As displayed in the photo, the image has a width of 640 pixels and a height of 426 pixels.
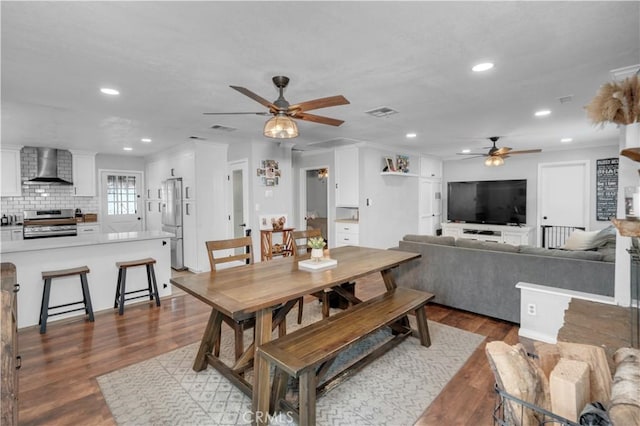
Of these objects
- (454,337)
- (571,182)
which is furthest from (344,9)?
(571,182)

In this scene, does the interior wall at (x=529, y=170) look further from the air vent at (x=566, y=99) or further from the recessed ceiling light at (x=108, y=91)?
the recessed ceiling light at (x=108, y=91)

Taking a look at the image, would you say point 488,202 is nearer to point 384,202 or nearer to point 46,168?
point 384,202

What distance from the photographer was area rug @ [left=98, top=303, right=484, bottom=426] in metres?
1.93

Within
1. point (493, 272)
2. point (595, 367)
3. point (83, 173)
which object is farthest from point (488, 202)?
point (83, 173)

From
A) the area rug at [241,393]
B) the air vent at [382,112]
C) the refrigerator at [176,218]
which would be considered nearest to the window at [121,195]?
the refrigerator at [176,218]

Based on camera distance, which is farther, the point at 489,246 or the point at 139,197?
the point at 139,197

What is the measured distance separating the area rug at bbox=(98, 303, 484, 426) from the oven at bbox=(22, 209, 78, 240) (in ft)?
18.3

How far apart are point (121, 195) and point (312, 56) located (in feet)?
23.3

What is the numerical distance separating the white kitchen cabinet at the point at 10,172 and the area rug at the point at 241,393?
5.72 metres

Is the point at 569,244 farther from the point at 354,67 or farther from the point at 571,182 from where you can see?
the point at 571,182

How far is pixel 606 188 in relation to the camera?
6055 mm

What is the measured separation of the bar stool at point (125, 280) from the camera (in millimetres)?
3582

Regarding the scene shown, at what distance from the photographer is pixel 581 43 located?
2068mm

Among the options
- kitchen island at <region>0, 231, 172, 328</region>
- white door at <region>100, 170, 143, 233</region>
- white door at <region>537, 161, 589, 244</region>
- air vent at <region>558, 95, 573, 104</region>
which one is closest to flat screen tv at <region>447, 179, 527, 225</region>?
white door at <region>537, 161, 589, 244</region>
